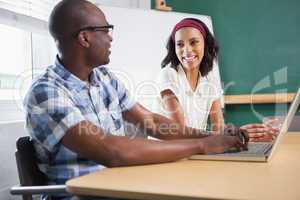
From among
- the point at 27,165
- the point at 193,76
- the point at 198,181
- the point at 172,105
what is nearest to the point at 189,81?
the point at 193,76

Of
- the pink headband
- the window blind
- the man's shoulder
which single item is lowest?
the man's shoulder

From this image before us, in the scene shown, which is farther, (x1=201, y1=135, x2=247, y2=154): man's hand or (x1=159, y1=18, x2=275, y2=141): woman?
(x1=159, y1=18, x2=275, y2=141): woman

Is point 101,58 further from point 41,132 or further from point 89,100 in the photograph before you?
point 41,132

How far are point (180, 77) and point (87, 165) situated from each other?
1.13m

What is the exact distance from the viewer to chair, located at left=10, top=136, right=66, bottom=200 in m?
1.06

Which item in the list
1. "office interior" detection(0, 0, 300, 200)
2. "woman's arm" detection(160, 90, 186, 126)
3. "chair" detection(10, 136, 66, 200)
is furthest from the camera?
"woman's arm" detection(160, 90, 186, 126)

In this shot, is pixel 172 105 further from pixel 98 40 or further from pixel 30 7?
pixel 30 7

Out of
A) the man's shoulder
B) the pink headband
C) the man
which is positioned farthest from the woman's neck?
the man's shoulder

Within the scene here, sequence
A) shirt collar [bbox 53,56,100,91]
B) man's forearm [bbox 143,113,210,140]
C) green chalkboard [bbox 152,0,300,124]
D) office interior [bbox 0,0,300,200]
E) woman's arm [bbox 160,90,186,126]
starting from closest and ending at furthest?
shirt collar [bbox 53,56,100,91] < man's forearm [bbox 143,113,210,140] < office interior [bbox 0,0,300,200] < woman's arm [bbox 160,90,186,126] < green chalkboard [bbox 152,0,300,124]

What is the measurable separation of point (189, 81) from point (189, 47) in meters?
0.22

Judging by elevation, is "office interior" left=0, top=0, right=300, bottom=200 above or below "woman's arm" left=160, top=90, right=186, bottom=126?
above

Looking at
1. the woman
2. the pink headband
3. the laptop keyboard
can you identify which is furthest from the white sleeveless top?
the laptop keyboard

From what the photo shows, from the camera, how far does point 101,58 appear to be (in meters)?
1.43

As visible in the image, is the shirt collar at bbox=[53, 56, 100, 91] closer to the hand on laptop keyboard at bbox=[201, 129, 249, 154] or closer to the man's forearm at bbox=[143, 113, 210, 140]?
the man's forearm at bbox=[143, 113, 210, 140]
